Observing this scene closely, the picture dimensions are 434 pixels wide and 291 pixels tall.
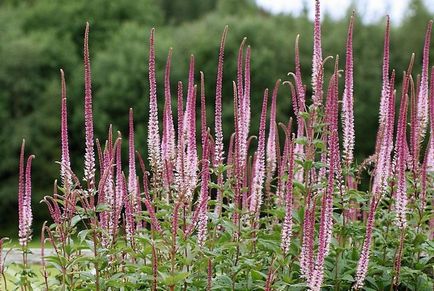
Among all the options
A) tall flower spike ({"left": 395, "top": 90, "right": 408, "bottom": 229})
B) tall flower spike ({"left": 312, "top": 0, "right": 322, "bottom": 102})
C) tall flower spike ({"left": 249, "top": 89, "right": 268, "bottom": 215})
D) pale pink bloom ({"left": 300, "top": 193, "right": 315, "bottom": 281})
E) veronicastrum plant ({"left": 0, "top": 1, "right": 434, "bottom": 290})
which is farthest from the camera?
tall flower spike ({"left": 249, "top": 89, "right": 268, "bottom": 215})

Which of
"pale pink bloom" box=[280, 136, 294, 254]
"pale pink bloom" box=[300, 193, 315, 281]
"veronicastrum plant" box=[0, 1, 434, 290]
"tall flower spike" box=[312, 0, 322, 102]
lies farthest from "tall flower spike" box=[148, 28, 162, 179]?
"pale pink bloom" box=[300, 193, 315, 281]

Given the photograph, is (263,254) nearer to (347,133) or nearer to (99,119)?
(347,133)

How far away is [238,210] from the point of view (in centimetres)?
596

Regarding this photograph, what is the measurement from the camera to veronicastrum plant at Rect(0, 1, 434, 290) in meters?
5.61

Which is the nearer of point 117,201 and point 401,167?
point 401,167

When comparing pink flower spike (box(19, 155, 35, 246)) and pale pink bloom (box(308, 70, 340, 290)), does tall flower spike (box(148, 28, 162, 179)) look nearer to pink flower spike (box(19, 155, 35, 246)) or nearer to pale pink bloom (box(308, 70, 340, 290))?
pink flower spike (box(19, 155, 35, 246))

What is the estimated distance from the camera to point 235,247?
606 centimetres

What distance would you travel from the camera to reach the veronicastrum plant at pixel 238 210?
18.4 ft

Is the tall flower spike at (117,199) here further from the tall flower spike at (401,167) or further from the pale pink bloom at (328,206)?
the tall flower spike at (401,167)

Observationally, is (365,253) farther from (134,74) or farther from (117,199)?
(134,74)

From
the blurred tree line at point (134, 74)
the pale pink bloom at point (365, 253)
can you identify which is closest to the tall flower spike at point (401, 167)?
the pale pink bloom at point (365, 253)

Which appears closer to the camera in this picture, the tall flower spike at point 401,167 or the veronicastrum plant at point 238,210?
the veronicastrum plant at point 238,210

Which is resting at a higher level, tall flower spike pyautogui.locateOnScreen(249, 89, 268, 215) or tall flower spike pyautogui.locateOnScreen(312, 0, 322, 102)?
tall flower spike pyautogui.locateOnScreen(312, 0, 322, 102)

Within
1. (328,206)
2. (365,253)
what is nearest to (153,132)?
(328,206)
